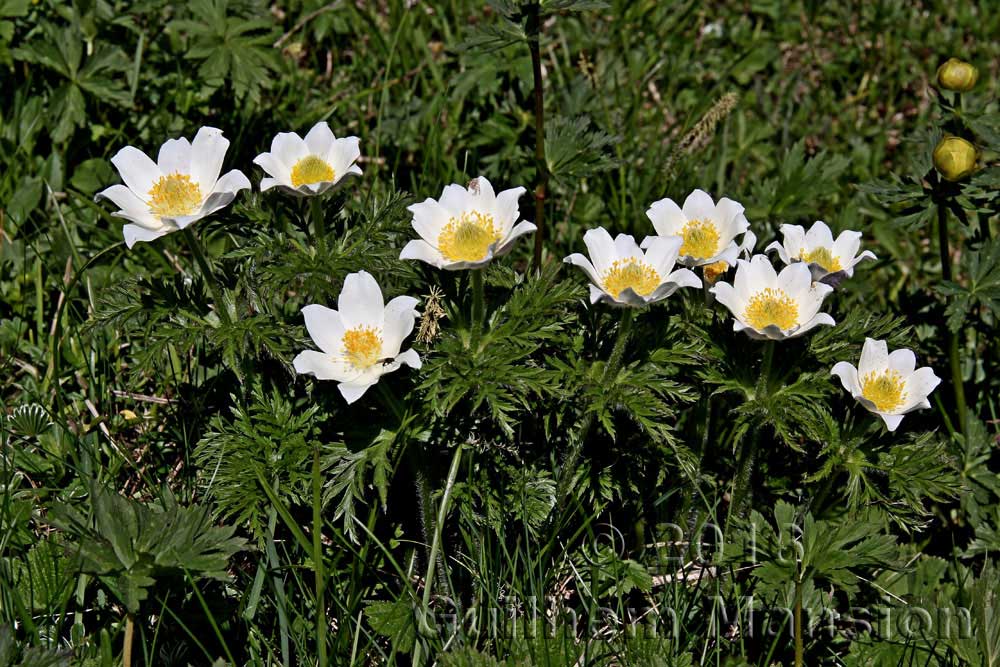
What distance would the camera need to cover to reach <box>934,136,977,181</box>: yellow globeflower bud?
306 cm

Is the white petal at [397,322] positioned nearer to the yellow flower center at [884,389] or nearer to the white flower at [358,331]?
the white flower at [358,331]

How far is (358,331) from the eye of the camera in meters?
2.68

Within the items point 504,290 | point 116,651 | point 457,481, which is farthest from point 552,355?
point 116,651

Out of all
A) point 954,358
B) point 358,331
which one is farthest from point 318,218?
point 954,358

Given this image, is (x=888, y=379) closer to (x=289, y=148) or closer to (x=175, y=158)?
(x=289, y=148)

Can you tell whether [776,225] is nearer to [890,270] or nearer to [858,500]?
[890,270]

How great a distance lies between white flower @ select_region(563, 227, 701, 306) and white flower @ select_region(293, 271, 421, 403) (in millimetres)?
492

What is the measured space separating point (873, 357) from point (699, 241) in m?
0.59

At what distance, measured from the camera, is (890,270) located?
4.64m

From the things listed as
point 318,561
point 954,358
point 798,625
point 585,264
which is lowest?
point 798,625

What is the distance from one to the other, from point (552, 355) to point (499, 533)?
531 mm

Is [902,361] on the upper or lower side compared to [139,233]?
lower

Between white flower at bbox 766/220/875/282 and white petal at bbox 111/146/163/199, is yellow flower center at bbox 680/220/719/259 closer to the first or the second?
white flower at bbox 766/220/875/282

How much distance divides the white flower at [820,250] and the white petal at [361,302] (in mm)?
1192
